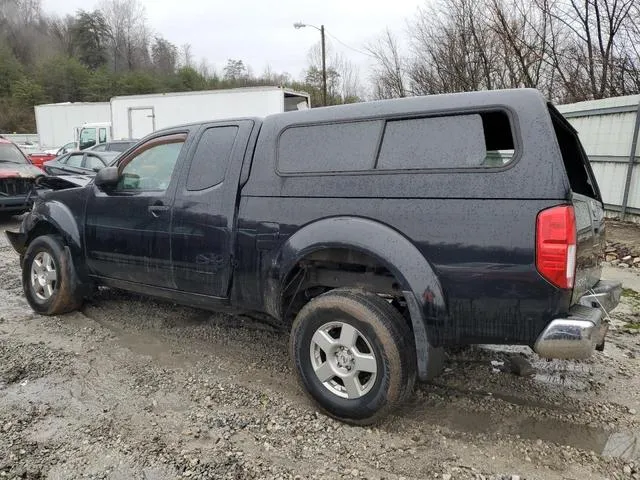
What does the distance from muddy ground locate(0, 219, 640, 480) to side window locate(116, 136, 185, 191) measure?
4.36ft

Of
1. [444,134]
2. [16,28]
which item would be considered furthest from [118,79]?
[444,134]

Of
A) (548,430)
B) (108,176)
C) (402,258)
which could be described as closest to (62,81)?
(108,176)

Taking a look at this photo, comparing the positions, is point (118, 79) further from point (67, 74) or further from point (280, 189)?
point (280, 189)

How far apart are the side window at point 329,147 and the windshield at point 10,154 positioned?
10283mm

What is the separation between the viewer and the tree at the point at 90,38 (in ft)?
213

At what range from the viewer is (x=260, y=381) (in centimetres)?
361

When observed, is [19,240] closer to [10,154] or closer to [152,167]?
[152,167]

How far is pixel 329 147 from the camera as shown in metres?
3.22

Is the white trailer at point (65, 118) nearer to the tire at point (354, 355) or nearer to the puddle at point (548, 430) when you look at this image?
the tire at point (354, 355)

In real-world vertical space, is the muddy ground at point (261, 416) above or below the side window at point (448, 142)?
below

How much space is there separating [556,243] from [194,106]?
15.7m

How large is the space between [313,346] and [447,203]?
1212 mm

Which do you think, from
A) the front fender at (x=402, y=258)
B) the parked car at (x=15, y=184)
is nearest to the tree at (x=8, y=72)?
the parked car at (x=15, y=184)

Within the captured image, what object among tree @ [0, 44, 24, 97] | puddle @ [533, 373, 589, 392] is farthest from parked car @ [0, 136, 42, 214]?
tree @ [0, 44, 24, 97]
